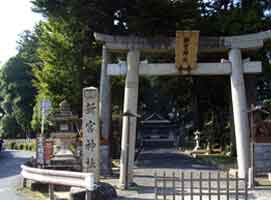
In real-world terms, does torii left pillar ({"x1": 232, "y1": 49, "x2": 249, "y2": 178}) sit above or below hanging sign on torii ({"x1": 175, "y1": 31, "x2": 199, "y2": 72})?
below

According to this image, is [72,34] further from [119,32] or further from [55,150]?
[55,150]

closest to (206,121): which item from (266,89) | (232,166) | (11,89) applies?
(266,89)

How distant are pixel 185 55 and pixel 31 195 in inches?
271

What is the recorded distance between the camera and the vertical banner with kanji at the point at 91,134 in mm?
13164

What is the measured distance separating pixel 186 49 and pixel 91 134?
15.2ft

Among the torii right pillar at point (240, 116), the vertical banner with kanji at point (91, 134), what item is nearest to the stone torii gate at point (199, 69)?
the torii right pillar at point (240, 116)

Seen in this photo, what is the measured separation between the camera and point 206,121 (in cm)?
4262

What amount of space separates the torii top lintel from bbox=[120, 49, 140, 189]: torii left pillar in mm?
379

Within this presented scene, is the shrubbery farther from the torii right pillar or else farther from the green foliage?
the torii right pillar

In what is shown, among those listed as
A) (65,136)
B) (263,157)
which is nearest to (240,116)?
(263,157)

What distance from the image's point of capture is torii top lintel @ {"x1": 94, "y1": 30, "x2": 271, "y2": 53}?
16141mm

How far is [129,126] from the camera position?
15.2m

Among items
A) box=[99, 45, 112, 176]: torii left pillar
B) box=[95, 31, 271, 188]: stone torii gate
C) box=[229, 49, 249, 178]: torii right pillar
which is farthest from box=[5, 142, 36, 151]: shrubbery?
box=[229, 49, 249, 178]: torii right pillar

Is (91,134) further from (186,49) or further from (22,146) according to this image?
(22,146)
